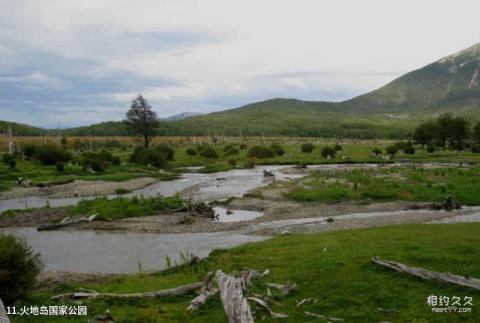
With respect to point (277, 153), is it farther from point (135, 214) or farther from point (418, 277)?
point (418, 277)

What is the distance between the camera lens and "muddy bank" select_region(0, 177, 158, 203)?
58.0m

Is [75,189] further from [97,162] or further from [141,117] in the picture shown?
[141,117]

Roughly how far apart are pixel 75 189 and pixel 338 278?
49.8 meters

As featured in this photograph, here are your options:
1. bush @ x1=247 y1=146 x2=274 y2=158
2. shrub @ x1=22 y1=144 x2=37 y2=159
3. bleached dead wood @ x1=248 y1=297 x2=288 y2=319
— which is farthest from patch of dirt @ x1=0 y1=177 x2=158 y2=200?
bleached dead wood @ x1=248 y1=297 x2=288 y2=319

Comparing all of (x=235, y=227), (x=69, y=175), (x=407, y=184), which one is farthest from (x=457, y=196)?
(x=69, y=175)

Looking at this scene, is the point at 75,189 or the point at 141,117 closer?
the point at 75,189

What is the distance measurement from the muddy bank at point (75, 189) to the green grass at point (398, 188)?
991 inches

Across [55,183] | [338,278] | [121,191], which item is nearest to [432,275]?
[338,278]

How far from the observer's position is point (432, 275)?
17.3 meters

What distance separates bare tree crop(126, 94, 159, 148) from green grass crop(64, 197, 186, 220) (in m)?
61.9

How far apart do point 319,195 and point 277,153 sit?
55357 mm

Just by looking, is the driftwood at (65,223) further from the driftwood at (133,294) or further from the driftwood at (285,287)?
the driftwood at (285,287)

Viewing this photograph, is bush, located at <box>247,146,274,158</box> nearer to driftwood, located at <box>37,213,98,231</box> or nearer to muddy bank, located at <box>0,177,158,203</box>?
muddy bank, located at <box>0,177,158,203</box>

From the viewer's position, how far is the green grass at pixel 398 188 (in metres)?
47.2
